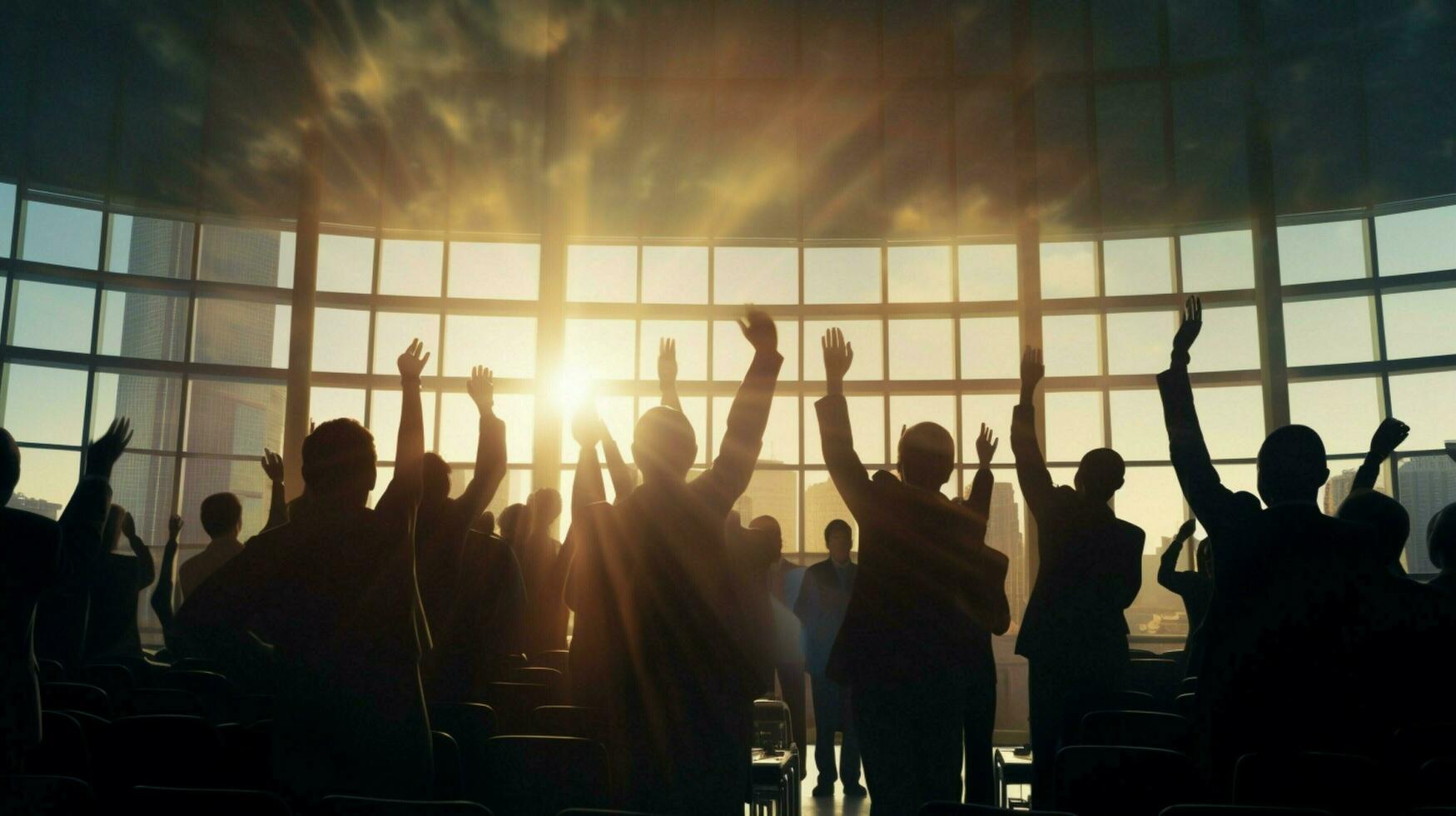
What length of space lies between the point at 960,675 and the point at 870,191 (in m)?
9.08

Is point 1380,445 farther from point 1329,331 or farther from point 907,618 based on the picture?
point 1329,331

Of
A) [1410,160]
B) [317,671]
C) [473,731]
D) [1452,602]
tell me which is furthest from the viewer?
[1410,160]

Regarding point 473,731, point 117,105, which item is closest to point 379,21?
point 117,105

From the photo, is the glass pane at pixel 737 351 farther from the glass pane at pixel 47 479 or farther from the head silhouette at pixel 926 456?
the head silhouette at pixel 926 456

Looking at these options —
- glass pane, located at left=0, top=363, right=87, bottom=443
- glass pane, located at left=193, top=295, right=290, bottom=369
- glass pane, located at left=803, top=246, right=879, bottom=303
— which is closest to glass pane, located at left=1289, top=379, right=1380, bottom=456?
glass pane, located at left=803, top=246, right=879, bottom=303

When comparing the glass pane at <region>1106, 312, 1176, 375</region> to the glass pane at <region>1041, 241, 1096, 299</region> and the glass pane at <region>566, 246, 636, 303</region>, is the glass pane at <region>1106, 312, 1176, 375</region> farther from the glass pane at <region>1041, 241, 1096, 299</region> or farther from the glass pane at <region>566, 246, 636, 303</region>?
the glass pane at <region>566, 246, 636, 303</region>

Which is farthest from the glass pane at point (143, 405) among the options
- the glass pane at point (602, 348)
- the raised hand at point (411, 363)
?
the raised hand at point (411, 363)

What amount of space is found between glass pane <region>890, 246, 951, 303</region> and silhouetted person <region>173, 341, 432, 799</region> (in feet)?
31.1

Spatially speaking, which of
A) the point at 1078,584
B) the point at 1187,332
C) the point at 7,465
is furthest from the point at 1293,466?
the point at 7,465

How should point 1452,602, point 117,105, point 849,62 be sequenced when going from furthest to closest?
point 849,62, point 117,105, point 1452,602

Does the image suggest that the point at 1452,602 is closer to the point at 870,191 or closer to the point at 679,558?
the point at 679,558

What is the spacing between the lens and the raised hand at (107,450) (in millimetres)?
2965

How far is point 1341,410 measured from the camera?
34.0 ft

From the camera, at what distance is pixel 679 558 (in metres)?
2.38
